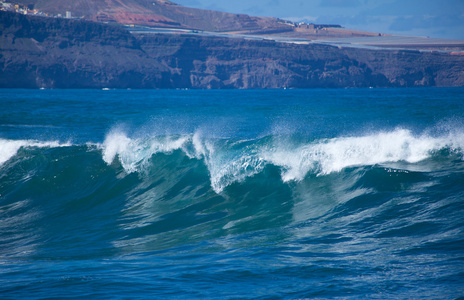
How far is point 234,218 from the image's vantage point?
980 cm

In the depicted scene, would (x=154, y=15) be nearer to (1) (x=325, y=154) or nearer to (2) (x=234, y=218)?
(1) (x=325, y=154)

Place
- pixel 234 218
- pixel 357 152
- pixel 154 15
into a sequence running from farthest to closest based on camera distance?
pixel 154 15
pixel 357 152
pixel 234 218

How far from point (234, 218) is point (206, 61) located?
413 feet

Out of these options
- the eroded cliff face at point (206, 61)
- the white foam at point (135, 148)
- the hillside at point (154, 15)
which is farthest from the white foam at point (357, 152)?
the hillside at point (154, 15)

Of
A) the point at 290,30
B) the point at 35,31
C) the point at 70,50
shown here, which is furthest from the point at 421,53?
the point at 35,31

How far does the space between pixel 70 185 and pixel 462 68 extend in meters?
133

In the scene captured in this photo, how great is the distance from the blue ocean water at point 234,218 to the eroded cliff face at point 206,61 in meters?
102

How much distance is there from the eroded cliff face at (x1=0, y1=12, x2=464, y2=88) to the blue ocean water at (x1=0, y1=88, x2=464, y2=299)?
335 ft

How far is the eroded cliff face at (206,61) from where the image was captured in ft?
370

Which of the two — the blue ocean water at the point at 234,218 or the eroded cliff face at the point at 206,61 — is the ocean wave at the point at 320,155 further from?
the eroded cliff face at the point at 206,61

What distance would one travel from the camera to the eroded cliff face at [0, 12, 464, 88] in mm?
112688

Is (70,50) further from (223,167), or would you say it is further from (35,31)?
(223,167)

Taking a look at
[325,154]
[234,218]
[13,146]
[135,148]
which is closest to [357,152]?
[325,154]

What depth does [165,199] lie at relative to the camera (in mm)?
11828
